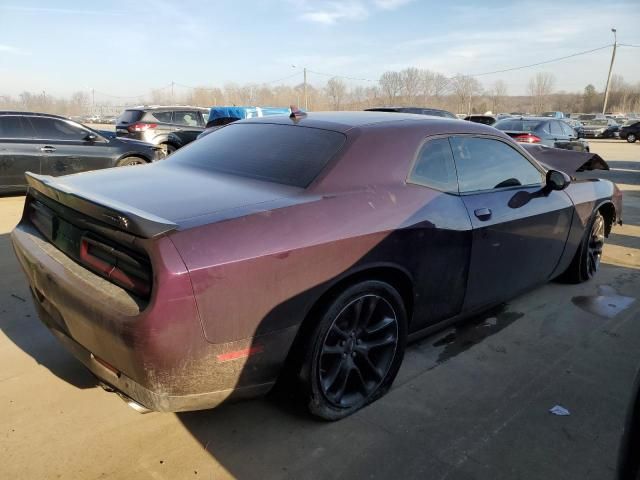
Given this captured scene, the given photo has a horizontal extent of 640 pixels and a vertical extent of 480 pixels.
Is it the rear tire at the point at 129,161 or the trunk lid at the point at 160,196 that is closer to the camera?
the trunk lid at the point at 160,196

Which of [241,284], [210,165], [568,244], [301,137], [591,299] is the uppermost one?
[301,137]

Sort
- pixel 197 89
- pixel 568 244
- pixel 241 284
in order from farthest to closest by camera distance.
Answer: pixel 197 89, pixel 568 244, pixel 241 284

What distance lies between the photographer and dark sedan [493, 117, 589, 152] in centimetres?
1303

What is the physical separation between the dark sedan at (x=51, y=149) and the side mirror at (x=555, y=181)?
7172mm

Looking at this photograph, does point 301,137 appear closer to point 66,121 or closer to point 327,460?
point 327,460

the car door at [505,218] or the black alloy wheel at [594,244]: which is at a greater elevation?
the car door at [505,218]

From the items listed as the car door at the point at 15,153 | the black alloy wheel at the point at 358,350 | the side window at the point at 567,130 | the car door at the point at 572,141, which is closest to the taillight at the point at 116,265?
the black alloy wheel at the point at 358,350

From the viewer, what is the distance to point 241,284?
200 centimetres

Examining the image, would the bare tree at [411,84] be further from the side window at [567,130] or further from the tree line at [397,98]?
the side window at [567,130]

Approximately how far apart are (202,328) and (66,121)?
812cm

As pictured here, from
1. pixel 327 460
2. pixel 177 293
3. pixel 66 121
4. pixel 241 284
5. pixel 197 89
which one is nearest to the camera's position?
pixel 177 293

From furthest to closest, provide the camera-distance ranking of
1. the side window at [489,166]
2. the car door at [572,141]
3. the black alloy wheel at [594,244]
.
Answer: the car door at [572,141] → the black alloy wheel at [594,244] → the side window at [489,166]

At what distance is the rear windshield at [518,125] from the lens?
532 inches

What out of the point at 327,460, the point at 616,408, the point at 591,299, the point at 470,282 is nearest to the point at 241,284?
the point at 327,460
